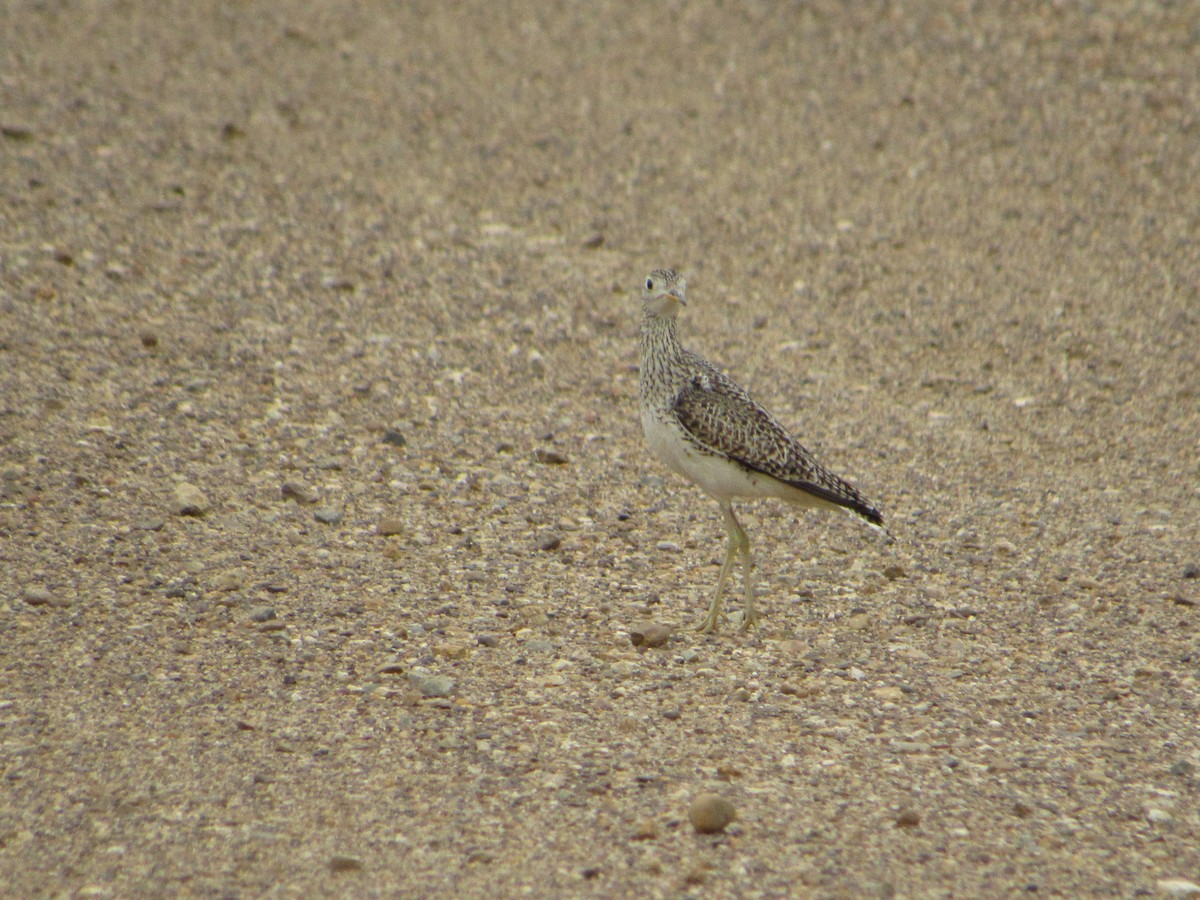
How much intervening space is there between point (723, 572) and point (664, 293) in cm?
149

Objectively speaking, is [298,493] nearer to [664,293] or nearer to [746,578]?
[664,293]

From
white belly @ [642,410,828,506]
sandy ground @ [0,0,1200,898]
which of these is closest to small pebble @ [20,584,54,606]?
sandy ground @ [0,0,1200,898]

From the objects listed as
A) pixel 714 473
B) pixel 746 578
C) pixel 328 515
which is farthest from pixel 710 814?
pixel 328 515

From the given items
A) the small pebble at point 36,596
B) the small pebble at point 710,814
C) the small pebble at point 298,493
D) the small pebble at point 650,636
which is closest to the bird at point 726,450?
the small pebble at point 650,636

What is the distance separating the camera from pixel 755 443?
673cm

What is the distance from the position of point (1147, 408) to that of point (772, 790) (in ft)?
18.5

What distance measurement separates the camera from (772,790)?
17.4 ft

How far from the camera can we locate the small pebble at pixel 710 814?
196 inches

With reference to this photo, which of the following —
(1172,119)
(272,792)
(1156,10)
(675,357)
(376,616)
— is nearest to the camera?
(272,792)

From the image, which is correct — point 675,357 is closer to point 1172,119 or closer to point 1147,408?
point 1147,408

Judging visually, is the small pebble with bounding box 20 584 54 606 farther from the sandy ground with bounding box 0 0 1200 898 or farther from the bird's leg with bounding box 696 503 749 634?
the bird's leg with bounding box 696 503 749 634

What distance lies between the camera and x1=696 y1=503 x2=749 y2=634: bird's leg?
6.77 meters

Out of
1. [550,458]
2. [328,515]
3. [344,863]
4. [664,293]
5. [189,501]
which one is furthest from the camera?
[550,458]

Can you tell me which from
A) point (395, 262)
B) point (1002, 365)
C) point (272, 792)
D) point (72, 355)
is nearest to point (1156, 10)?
point (1002, 365)
